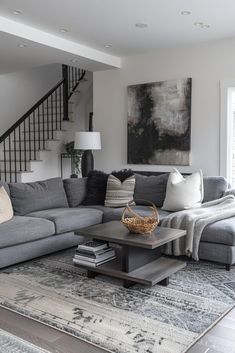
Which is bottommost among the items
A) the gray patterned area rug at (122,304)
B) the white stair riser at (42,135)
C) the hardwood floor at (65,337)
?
the hardwood floor at (65,337)

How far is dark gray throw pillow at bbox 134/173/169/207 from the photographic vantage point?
4.93 m

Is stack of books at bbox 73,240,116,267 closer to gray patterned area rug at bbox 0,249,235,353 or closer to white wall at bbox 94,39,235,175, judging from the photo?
gray patterned area rug at bbox 0,249,235,353

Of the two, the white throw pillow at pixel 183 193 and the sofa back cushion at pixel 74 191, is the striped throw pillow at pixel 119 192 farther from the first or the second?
the white throw pillow at pixel 183 193

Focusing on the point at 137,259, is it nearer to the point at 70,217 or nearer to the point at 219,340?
the point at 219,340

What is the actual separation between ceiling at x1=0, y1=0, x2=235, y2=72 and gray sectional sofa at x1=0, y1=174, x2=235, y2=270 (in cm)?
187

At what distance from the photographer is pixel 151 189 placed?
16.4 ft

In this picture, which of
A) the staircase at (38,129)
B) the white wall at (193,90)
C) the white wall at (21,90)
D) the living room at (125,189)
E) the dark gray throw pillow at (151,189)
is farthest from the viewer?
the white wall at (21,90)

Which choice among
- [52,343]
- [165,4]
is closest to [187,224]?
[52,343]

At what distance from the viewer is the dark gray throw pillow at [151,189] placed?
4.93 metres

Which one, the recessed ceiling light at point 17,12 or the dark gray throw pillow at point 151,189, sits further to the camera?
the dark gray throw pillow at point 151,189

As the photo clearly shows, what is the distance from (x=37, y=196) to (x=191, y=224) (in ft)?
6.24

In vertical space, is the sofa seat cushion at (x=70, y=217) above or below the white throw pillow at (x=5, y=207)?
below

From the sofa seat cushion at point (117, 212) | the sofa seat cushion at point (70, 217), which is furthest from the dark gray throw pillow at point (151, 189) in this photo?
the sofa seat cushion at point (70, 217)

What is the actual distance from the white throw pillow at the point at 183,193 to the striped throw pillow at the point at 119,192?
557 millimetres
